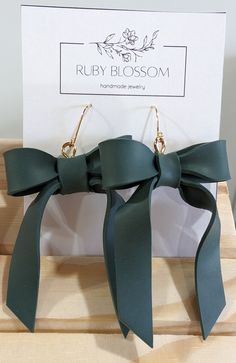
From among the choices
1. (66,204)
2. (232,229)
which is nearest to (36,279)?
(66,204)

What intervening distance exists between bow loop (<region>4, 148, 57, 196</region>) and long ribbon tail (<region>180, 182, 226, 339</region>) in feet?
0.39

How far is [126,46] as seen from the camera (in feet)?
Result: 1.40

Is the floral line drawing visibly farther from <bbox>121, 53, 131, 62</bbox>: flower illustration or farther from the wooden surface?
the wooden surface

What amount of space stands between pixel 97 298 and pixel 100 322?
0.02 m

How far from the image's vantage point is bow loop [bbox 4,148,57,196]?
16.4 inches

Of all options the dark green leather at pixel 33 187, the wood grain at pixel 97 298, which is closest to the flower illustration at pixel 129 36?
the dark green leather at pixel 33 187

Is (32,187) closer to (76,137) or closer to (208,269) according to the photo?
(76,137)

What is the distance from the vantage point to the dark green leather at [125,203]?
0.38 metres

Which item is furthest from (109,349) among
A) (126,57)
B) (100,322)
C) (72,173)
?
(126,57)

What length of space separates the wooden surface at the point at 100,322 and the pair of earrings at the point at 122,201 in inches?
0.5

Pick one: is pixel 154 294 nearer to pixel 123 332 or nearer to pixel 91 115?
pixel 123 332

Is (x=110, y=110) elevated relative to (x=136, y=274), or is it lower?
elevated

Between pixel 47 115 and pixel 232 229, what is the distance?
22cm

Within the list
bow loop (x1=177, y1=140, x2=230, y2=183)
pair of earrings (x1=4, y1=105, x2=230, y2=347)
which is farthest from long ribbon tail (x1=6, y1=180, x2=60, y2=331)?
bow loop (x1=177, y1=140, x2=230, y2=183)
